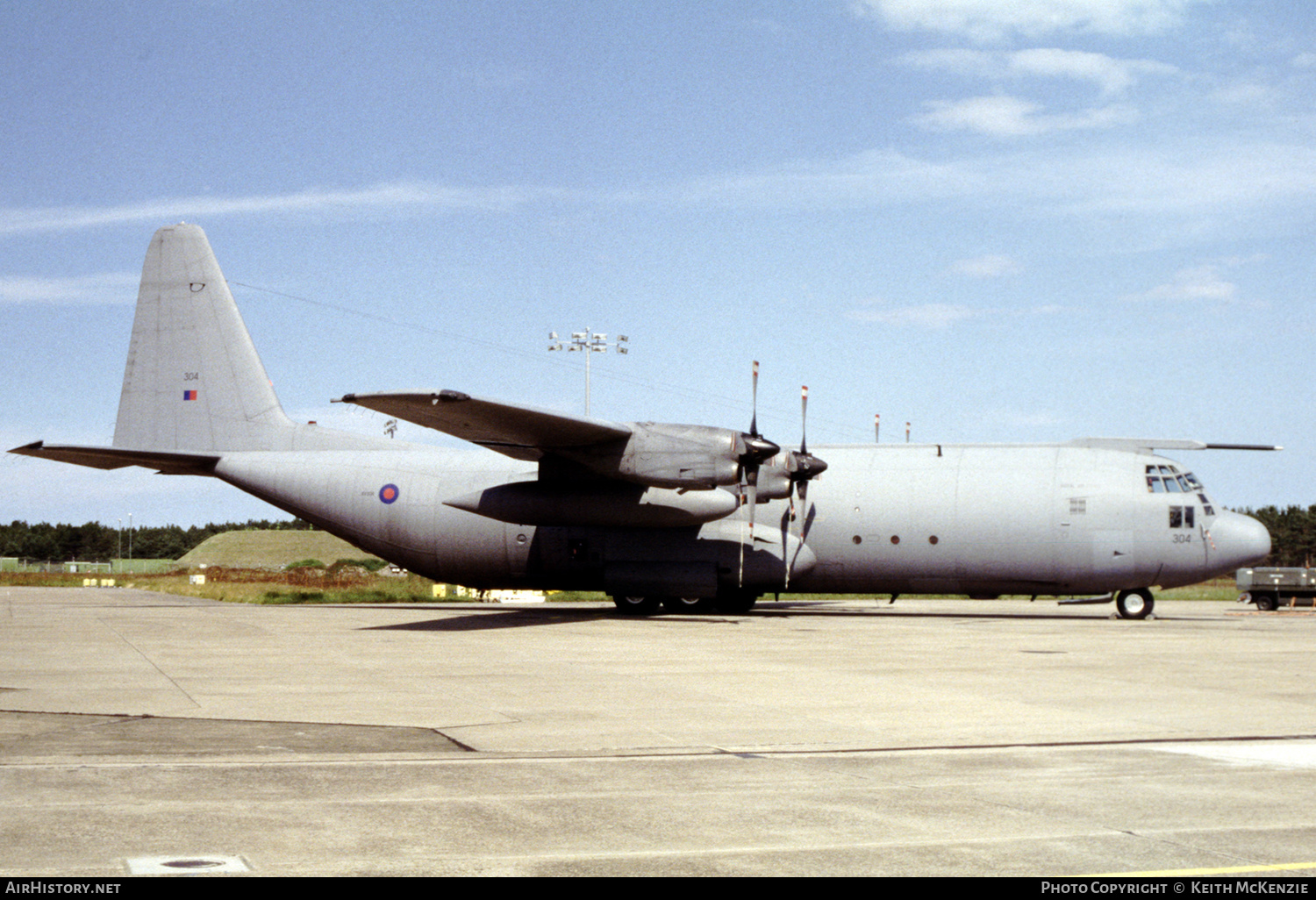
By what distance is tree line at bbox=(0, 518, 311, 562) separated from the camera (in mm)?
160875

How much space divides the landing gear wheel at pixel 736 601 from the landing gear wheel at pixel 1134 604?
29.8 ft

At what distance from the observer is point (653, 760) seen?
9.52 m

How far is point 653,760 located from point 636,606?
2136 cm

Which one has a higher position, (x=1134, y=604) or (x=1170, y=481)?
(x=1170, y=481)

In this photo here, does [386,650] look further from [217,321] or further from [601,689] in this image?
[217,321]

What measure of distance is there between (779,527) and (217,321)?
634 inches

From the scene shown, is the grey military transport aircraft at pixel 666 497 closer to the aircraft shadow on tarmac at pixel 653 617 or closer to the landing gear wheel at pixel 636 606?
the landing gear wheel at pixel 636 606

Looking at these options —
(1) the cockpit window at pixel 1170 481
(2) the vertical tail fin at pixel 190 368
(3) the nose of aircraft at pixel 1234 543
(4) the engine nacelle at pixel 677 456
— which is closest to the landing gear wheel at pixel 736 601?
(4) the engine nacelle at pixel 677 456

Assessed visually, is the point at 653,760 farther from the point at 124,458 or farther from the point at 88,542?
the point at 88,542

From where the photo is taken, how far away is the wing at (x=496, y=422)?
23.0 m

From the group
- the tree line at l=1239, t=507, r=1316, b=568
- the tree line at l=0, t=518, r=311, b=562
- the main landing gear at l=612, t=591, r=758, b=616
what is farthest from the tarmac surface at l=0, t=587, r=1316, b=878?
the tree line at l=0, t=518, r=311, b=562

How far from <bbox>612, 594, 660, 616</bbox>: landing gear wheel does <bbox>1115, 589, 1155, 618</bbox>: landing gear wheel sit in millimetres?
11506

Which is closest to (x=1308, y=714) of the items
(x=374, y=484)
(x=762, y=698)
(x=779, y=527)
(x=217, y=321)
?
(x=762, y=698)

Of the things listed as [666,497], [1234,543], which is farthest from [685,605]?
[1234,543]
